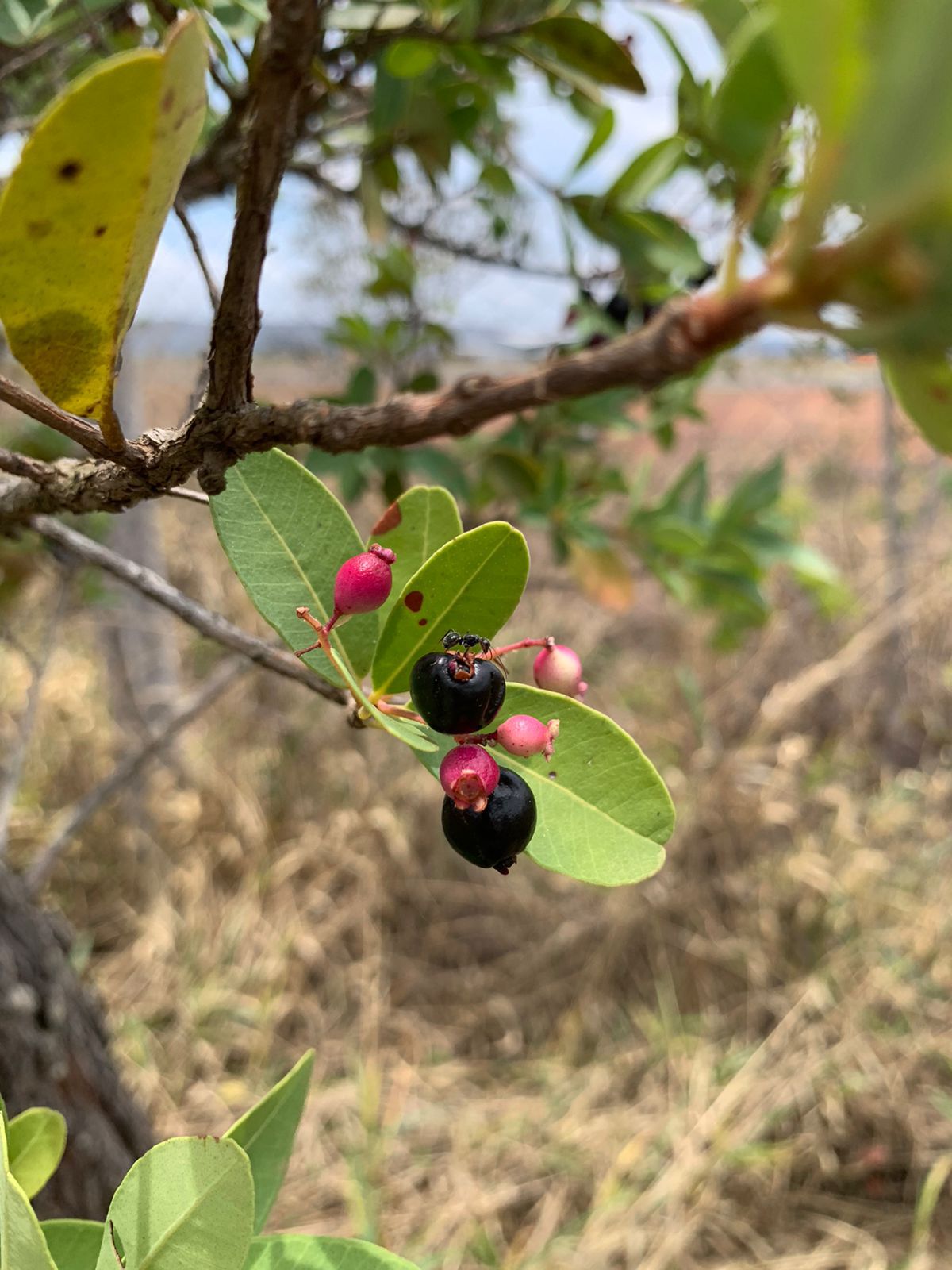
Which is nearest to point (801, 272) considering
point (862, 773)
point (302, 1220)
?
point (302, 1220)

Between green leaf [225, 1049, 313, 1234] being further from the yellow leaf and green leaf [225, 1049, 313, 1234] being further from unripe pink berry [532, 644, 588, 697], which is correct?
the yellow leaf

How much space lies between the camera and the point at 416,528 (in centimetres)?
45

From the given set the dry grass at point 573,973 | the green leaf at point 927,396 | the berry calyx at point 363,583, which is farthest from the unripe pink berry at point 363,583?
the dry grass at point 573,973

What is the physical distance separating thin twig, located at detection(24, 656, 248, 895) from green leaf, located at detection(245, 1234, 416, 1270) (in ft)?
2.48

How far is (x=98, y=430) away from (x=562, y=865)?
26cm

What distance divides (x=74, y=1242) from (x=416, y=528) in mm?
386

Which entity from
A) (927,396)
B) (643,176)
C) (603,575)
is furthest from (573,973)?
(927,396)

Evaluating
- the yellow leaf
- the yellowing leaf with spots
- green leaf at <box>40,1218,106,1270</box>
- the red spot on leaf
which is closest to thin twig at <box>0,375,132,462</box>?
the yellowing leaf with spots

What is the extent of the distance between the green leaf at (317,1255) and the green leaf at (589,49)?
0.78 meters

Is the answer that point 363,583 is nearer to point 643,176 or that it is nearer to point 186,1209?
point 186,1209

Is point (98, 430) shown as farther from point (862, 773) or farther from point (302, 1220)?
point (862, 773)

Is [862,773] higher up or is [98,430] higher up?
[98,430]

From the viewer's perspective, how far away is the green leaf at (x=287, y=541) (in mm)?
398

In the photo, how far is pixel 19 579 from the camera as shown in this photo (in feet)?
4.62
